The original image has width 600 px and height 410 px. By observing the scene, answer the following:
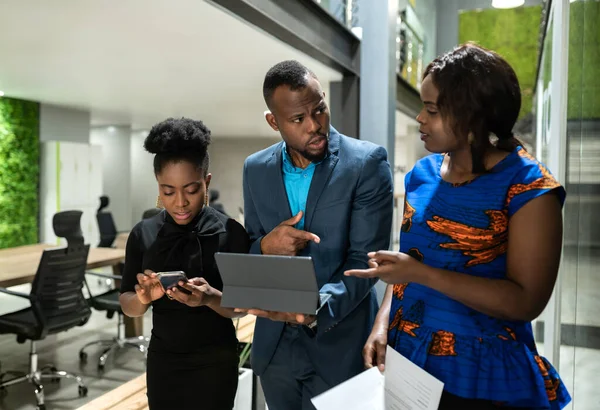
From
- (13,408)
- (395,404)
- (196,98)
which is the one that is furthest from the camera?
(196,98)

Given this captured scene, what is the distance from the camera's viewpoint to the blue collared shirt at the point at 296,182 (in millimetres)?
1460

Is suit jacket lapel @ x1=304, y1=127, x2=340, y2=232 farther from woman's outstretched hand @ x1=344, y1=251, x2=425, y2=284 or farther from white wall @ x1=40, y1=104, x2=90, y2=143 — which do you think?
white wall @ x1=40, y1=104, x2=90, y2=143

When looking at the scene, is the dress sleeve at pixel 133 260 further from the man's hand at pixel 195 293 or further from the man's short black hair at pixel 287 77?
the man's short black hair at pixel 287 77

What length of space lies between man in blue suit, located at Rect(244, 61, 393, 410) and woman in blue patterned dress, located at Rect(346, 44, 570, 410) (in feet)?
1.02

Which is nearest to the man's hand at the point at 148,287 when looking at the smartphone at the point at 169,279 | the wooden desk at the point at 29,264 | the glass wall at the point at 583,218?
the smartphone at the point at 169,279

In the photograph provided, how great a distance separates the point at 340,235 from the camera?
4.56 feet

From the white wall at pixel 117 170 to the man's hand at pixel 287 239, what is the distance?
12.6 meters

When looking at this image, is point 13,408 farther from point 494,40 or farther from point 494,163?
point 494,40

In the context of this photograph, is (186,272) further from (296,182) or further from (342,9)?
(342,9)

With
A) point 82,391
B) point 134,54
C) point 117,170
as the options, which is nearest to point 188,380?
point 82,391

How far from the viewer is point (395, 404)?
112cm

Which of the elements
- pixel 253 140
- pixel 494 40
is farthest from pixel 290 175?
pixel 253 140

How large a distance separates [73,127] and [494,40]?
738 cm

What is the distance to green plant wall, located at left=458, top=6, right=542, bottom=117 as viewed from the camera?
5769mm
